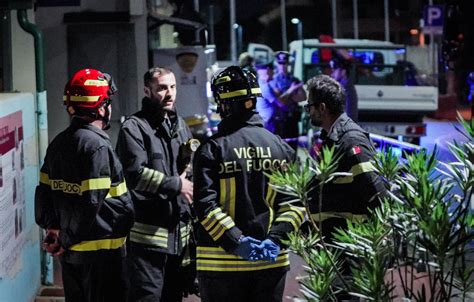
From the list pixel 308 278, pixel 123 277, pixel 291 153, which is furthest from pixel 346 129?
pixel 308 278

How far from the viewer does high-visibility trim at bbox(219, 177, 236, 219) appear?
21.3ft

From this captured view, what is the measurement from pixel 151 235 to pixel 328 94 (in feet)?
5.06

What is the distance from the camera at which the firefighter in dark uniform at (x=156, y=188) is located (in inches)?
292

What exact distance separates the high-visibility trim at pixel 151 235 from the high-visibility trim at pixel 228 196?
3.65ft

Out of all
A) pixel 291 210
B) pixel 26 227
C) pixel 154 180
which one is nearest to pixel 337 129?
pixel 291 210

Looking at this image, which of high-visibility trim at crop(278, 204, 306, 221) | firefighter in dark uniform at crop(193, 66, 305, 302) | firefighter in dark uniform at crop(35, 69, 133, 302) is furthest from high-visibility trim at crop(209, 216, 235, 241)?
firefighter in dark uniform at crop(35, 69, 133, 302)

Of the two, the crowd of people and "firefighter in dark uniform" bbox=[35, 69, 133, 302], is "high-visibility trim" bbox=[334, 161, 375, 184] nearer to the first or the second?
the crowd of people

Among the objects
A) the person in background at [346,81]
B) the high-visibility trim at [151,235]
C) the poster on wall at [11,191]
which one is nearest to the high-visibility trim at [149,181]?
the high-visibility trim at [151,235]

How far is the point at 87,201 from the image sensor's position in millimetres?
6594

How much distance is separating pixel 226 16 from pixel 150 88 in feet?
143

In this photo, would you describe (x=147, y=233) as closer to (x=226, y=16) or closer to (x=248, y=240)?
(x=248, y=240)

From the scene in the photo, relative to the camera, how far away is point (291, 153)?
6.75 meters

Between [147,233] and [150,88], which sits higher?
[150,88]

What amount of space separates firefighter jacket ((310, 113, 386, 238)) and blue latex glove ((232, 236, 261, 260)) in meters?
0.80
